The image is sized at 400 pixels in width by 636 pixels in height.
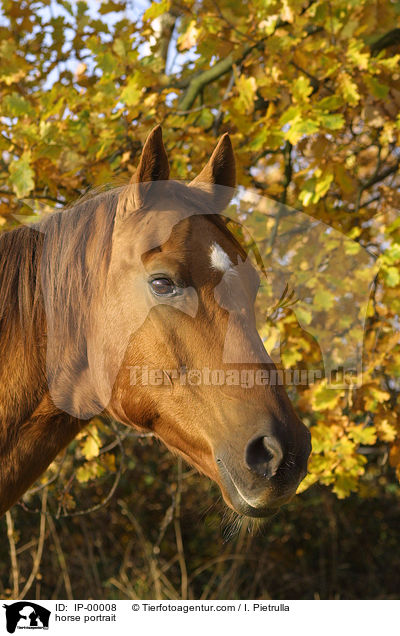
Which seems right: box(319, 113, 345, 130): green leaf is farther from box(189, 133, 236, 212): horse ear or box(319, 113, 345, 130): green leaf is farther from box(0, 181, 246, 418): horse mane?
box(0, 181, 246, 418): horse mane

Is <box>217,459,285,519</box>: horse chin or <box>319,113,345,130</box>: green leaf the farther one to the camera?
<box>319,113,345,130</box>: green leaf

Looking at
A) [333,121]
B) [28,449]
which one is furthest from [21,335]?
[333,121]

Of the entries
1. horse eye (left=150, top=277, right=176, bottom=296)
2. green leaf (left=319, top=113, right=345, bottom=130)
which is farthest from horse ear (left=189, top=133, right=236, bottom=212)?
green leaf (left=319, top=113, right=345, bottom=130)

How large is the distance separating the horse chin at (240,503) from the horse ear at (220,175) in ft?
3.10

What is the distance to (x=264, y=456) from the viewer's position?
165 cm

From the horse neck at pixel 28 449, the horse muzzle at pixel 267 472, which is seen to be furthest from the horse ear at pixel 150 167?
the horse muzzle at pixel 267 472

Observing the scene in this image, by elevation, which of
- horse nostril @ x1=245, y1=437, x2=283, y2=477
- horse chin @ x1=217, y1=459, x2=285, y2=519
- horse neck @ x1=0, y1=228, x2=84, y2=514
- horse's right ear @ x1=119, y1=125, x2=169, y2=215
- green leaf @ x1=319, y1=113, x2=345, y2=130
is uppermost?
green leaf @ x1=319, y1=113, x2=345, y2=130

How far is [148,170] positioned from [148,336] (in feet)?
1.88

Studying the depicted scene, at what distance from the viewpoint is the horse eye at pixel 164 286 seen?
1839mm

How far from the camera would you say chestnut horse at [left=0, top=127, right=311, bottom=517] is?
1.70 metres

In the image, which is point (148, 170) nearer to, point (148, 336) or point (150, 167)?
point (150, 167)
